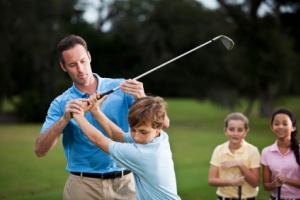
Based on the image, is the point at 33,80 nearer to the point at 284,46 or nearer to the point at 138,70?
the point at 138,70

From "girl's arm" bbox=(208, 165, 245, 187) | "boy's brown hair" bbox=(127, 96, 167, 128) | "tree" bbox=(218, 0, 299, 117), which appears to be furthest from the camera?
"tree" bbox=(218, 0, 299, 117)

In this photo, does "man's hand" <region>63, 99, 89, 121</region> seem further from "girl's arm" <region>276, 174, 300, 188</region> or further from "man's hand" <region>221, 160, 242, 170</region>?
"girl's arm" <region>276, 174, 300, 188</region>

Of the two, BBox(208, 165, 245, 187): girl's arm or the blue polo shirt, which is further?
BBox(208, 165, 245, 187): girl's arm

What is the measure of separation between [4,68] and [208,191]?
29.5 meters

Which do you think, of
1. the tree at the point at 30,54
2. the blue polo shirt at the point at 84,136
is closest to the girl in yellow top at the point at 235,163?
the blue polo shirt at the point at 84,136

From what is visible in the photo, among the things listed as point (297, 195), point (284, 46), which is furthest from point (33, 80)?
point (297, 195)

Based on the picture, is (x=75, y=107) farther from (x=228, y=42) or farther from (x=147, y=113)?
(x=228, y=42)

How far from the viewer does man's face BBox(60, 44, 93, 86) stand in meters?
4.58

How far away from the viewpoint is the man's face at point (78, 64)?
15.0 ft

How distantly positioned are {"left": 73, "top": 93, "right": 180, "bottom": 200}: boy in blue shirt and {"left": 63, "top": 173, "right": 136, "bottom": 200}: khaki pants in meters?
0.80

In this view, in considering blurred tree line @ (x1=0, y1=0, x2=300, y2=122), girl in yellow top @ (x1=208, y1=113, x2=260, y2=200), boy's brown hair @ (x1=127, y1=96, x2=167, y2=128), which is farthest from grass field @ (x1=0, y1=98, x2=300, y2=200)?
boy's brown hair @ (x1=127, y1=96, x2=167, y2=128)

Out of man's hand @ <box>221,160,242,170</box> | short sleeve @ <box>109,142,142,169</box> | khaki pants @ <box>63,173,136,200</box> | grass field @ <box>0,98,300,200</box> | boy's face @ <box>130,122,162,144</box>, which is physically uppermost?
boy's face @ <box>130,122,162,144</box>

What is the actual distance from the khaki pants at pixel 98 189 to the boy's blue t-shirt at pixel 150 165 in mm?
822

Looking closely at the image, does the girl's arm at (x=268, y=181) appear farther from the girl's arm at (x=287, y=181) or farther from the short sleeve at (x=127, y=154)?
the short sleeve at (x=127, y=154)
